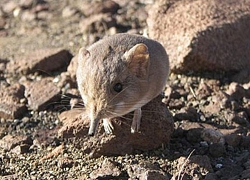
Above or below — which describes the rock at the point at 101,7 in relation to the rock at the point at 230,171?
above

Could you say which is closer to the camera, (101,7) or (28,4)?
(101,7)

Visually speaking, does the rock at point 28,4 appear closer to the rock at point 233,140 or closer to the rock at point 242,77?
the rock at point 242,77

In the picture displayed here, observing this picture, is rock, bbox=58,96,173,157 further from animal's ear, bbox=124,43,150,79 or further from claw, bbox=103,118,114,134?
animal's ear, bbox=124,43,150,79

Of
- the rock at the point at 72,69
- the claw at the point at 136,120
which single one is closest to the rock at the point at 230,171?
the claw at the point at 136,120

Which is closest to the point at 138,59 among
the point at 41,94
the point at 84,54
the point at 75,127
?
the point at 84,54

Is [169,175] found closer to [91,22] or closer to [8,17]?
[91,22]

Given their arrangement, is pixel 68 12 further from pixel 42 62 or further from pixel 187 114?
pixel 187 114

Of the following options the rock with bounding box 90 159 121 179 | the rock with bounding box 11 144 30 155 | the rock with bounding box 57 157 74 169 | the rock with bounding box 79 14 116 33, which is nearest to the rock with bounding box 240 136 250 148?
the rock with bounding box 90 159 121 179
